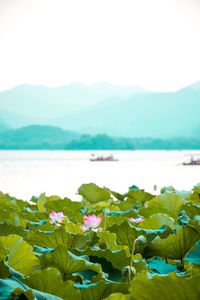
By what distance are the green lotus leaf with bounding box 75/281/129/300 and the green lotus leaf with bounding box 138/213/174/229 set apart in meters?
0.88

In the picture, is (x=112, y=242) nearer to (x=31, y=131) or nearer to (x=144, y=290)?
(x=144, y=290)

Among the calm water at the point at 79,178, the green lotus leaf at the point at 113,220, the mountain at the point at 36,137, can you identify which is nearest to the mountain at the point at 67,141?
the mountain at the point at 36,137

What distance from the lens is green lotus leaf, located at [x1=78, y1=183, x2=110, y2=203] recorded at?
3.69 m

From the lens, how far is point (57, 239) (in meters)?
1.78

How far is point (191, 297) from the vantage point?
896mm

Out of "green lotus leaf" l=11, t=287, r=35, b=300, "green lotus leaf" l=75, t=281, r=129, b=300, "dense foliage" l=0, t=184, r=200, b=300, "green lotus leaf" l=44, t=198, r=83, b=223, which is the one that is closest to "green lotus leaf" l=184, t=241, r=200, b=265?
"dense foliage" l=0, t=184, r=200, b=300

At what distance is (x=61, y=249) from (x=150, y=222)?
788 millimetres

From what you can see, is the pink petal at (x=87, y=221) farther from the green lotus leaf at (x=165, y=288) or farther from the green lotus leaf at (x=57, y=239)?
the green lotus leaf at (x=165, y=288)

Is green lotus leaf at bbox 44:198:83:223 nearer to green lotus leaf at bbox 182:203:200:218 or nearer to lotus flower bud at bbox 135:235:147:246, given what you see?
green lotus leaf at bbox 182:203:200:218

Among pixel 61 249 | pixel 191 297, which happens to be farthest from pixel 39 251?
pixel 191 297

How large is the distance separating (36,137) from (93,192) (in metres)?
167

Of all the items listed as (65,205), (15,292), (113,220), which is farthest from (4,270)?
(65,205)

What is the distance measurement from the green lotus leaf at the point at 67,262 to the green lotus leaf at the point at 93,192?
2.18m

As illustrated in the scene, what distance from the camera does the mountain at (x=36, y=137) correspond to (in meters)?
168
